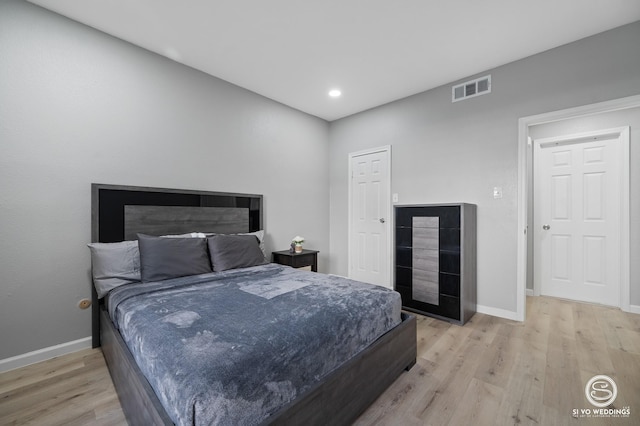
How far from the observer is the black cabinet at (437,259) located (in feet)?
9.34

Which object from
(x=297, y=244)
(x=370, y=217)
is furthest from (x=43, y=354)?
(x=370, y=217)

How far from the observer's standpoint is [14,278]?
204cm

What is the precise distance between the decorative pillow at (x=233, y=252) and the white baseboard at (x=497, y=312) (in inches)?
99.0

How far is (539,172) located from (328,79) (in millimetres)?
3197

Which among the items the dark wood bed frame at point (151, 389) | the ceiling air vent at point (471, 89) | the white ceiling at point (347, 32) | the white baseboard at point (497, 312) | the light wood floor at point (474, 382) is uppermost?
the white ceiling at point (347, 32)

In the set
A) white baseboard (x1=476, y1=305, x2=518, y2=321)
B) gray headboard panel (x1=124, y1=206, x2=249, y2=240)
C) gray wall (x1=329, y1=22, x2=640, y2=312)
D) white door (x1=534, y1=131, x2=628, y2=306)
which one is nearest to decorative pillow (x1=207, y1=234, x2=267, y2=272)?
gray headboard panel (x1=124, y1=206, x2=249, y2=240)

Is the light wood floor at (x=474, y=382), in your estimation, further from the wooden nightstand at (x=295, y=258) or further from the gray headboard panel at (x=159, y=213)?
the wooden nightstand at (x=295, y=258)

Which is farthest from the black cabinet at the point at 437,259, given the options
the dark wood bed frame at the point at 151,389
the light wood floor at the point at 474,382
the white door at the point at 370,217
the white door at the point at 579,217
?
the white door at the point at 579,217

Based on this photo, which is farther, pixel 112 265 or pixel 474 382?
pixel 112 265

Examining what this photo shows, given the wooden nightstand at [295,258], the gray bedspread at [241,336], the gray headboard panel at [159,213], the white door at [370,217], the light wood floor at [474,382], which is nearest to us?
the gray bedspread at [241,336]

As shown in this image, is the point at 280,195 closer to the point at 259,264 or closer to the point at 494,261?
the point at 259,264

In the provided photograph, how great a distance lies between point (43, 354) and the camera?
7.02 feet

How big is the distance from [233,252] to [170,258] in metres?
0.57

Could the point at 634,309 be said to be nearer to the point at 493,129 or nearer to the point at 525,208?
the point at 525,208
